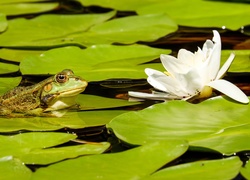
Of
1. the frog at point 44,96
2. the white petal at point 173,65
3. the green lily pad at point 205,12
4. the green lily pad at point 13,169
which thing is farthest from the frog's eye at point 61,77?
the green lily pad at point 205,12

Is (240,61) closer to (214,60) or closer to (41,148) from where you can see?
(214,60)

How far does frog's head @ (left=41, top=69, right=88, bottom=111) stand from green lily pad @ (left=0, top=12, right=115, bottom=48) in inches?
27.0

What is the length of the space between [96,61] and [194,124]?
118cm

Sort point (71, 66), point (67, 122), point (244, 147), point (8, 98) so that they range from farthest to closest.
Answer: point (71, 66), point (8, 98), point (67, 122), point (244, 147)

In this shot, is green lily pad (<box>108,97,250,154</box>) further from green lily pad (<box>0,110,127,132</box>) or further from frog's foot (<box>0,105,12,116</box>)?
frog's foot (<box>0,105,12,116</box>)

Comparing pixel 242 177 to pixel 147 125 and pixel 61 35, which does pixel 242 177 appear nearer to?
pixel 147 125

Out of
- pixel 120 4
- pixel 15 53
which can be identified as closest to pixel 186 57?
pixel 15 53

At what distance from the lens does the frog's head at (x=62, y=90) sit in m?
3.66

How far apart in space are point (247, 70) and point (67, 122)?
3.49 ft

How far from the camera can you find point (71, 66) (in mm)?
4062

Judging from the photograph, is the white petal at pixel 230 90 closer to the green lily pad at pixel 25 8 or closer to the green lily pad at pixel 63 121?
the green lily pad at pixel 63 121

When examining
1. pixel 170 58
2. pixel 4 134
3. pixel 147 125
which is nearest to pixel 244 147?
pixel 147 125

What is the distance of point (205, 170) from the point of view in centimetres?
266

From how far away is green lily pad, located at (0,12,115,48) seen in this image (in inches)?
179
